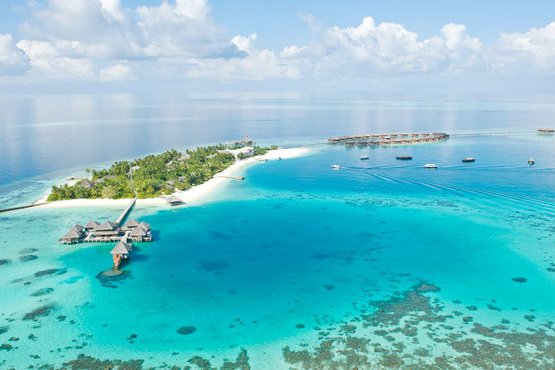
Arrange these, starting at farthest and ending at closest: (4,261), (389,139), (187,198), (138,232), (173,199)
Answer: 1. (389,139)
2. (187,198)
3. (173,199)
4. (138,232)
5. (4,261)

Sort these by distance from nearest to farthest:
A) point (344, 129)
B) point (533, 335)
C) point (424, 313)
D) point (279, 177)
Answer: point (533, 335)
point (424, 313)
point (279, 177)
point (344, 129)

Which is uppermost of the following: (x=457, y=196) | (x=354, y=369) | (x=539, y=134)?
(x=539, y=134)

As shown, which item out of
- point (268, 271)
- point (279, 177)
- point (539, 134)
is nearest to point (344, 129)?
point (539, 134)

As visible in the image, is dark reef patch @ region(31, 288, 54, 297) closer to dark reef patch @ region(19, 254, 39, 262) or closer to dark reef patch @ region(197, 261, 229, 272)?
dark reef patch @ region(19, 254, 39, 262)

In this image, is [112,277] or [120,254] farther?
[120,254]

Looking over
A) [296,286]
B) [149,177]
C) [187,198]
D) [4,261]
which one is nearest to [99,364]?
[296,286]

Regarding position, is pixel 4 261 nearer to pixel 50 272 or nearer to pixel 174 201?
pixel 50 272

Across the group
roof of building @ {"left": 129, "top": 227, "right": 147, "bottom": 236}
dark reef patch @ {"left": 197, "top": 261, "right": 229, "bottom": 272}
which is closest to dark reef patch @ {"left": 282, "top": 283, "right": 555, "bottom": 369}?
dark reef patch @ {"left": 197, "top": 261, "right": 229, "bottom": 272}

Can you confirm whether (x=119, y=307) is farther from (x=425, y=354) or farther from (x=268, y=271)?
(x=425, y=354)
